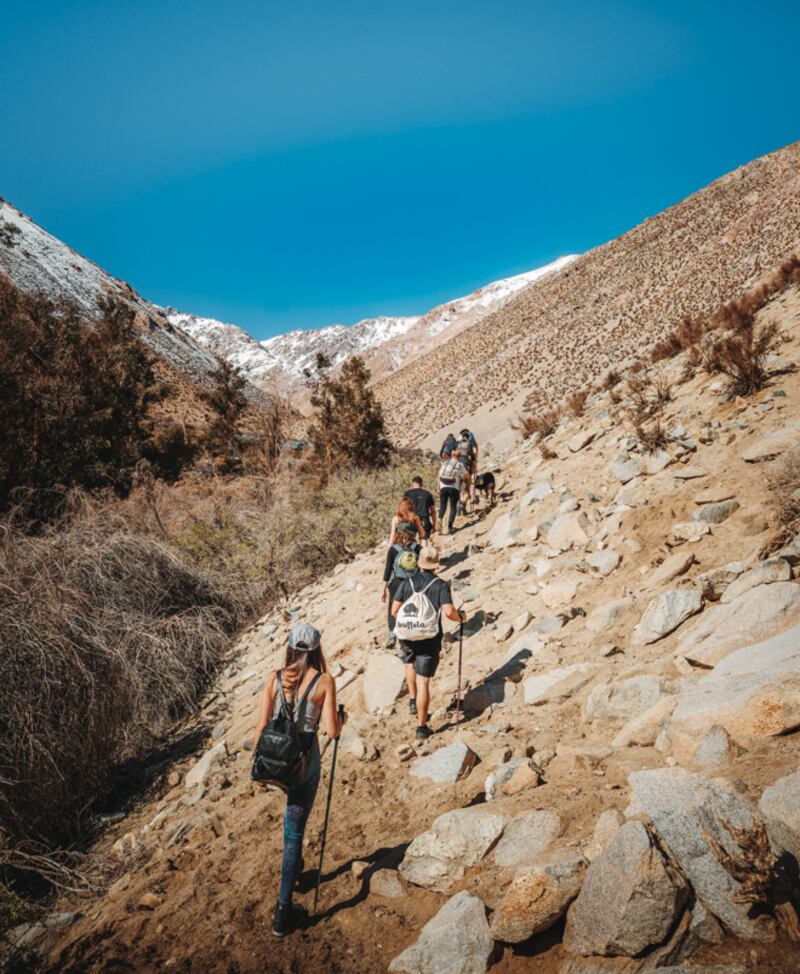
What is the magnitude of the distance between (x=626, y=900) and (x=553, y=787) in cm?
112

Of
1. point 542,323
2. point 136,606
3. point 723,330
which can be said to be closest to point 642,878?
point 136,606

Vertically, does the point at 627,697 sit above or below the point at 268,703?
below

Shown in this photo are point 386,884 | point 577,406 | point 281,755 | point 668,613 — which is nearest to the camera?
point 281,755

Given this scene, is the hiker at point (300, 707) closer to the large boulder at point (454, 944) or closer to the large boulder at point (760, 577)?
the large boulder at point (454, 944)

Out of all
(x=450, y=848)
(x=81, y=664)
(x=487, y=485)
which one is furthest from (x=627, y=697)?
(x=487, y=485)

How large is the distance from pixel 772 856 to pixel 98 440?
61.1 feet

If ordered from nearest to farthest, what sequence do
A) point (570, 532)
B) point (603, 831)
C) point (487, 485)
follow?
point (603, 831) < point (570, 532) < point (487, 485)

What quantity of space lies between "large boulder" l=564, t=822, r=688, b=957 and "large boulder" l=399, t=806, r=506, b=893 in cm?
66

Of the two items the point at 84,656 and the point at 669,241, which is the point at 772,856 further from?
the point at 669,241

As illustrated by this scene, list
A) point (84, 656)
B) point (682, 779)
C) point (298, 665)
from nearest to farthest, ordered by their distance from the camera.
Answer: point (682, 779) → point (298, 665) → point (84, 656)

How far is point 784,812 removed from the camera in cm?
195

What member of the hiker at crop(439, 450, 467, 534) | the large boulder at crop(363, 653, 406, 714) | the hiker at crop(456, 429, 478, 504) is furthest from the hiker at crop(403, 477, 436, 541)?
the large boulder at crop(363, 653, 406, 714)

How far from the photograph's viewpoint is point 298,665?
2.88 m

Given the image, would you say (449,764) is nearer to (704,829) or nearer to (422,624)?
(422,624)
